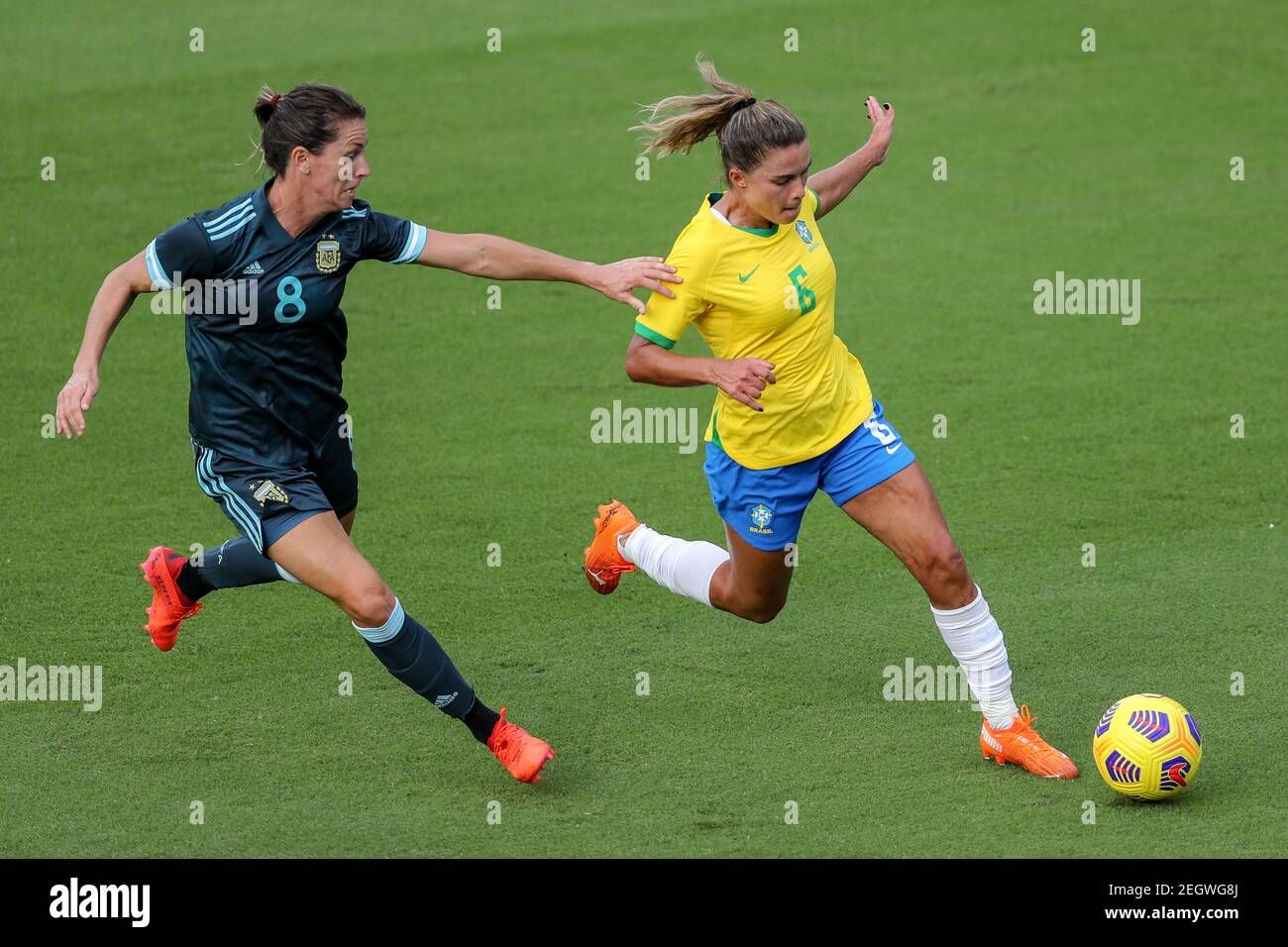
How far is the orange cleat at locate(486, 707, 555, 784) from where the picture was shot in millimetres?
5570

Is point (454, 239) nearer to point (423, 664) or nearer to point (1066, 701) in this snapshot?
point (423, 664)

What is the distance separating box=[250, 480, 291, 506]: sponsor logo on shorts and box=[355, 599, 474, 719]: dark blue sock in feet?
1.69

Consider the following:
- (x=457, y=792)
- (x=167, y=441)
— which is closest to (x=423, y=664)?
(x=457, y=792)

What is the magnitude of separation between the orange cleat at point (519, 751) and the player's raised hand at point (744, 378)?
4.48 ft

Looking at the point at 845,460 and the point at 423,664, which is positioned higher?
the point at 845,460

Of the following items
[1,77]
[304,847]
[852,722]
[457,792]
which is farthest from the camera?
[1,77]

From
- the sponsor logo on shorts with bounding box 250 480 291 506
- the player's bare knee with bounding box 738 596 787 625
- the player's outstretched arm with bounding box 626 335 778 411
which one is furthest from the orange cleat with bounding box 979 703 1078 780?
the sponsor logo on shorts with bounding box 250 480 291 506

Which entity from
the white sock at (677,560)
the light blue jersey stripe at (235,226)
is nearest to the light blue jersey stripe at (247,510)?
the light blue jersey stripe at (235,226)

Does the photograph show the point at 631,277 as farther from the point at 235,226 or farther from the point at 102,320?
the point at 102,320

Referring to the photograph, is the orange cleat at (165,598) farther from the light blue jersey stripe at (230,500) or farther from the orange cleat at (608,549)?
the orange cleat at (608,549)

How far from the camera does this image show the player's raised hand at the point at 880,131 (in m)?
6.21

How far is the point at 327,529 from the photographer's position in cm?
550

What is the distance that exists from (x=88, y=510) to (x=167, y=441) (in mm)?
941

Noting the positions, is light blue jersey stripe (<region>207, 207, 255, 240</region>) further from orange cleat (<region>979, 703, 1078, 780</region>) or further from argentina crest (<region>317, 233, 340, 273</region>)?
orange cleat (<region>979, 703, 1078, 780</region>)
